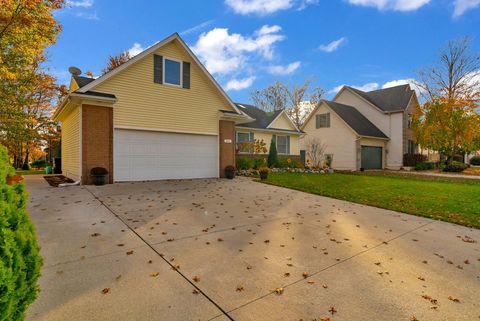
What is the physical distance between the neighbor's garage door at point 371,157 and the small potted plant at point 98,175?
71.0ft

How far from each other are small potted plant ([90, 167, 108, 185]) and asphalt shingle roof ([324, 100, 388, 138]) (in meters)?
20.5

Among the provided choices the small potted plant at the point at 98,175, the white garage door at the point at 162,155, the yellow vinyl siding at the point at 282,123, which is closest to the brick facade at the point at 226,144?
the white garage door at the point at 162,155

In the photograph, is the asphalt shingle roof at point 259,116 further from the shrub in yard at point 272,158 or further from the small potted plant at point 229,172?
the small potted plant at point 229,172

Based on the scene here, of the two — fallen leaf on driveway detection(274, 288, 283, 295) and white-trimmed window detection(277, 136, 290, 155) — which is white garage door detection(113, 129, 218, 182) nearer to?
fallen leaf on driveway detection(274, 288, 283, 295)

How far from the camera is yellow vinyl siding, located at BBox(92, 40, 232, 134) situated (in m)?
10.5

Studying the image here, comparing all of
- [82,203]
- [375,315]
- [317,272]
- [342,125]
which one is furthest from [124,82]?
[342,125]

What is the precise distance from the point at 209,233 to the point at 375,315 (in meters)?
2.90

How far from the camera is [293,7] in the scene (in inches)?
521

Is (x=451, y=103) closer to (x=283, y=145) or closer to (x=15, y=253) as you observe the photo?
(x=283, y=145)

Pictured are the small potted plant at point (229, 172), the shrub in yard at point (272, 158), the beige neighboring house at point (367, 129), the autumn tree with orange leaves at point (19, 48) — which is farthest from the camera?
the beige neighboring house at point (367, 129)

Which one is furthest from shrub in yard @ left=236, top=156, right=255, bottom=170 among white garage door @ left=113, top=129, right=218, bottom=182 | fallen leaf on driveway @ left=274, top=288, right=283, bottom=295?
fallen leaf on driveway @ left=274, top=288, right=283, bottom=295

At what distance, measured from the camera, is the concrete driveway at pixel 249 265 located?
94.3 inches

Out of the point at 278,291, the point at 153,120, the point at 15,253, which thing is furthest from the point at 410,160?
the point at 15,253

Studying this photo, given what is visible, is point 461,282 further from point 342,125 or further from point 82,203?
point 342,125
